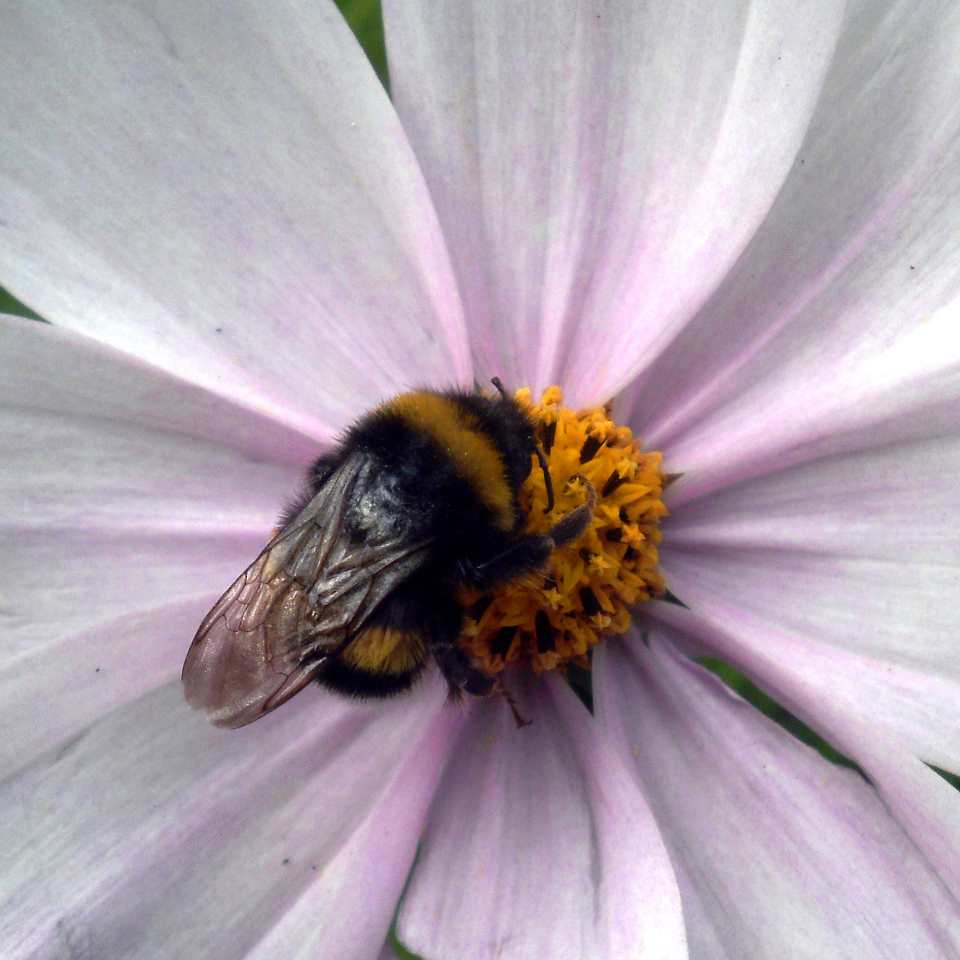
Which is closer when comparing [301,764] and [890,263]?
[890,263]

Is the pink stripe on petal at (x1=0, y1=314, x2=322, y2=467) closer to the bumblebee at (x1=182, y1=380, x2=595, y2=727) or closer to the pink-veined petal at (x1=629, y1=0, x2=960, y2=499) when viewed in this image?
the bumblebee at (x1=182, y1=380, x2=595, y2=727)

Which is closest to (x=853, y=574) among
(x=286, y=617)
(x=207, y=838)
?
(x=286, y=617)

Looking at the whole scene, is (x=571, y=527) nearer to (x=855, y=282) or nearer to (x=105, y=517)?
(x=855, y=282)

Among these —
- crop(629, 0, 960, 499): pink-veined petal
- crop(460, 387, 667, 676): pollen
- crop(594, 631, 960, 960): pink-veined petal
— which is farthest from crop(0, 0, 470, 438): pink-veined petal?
crop(594, 631, 960, 960): pink-veined petal

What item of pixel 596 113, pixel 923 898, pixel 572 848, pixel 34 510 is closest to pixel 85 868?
pixel 34 510

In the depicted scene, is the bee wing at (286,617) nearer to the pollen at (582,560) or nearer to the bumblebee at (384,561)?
the bumblebee at (384,561)

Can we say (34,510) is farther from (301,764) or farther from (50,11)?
(50,11)
